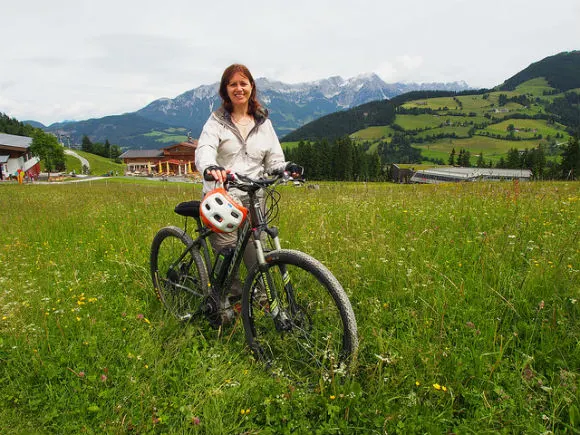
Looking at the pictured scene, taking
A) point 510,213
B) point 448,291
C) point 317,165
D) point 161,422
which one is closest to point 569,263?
point 448,291

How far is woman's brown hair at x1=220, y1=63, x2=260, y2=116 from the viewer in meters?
3.84

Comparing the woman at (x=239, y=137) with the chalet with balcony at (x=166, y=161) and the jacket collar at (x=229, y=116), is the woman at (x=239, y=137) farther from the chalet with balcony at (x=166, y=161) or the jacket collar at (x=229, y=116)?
the chalet with balcony at (x=166, y=161)

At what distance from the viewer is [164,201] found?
10992 millimetres

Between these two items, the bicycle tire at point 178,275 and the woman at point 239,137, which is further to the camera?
the bicycle tire at point 178,275

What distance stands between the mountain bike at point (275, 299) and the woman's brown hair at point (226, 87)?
1.13m

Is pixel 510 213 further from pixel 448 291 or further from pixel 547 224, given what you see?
pixel 448 291

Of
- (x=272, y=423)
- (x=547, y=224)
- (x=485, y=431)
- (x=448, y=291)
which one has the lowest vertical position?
(x=272, y=423)

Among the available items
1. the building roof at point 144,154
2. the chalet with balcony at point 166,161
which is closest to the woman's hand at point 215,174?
the chalet with balcony at point 166,161

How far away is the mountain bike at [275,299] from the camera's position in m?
2.78

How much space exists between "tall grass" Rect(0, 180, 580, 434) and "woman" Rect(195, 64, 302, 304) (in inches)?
47.6

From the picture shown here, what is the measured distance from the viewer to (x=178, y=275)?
4.32 metres

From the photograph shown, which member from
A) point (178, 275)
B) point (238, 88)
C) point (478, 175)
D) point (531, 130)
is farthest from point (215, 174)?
point (531, 130)

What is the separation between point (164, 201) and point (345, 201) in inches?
235

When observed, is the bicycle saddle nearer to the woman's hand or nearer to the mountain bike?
the mountain bike
